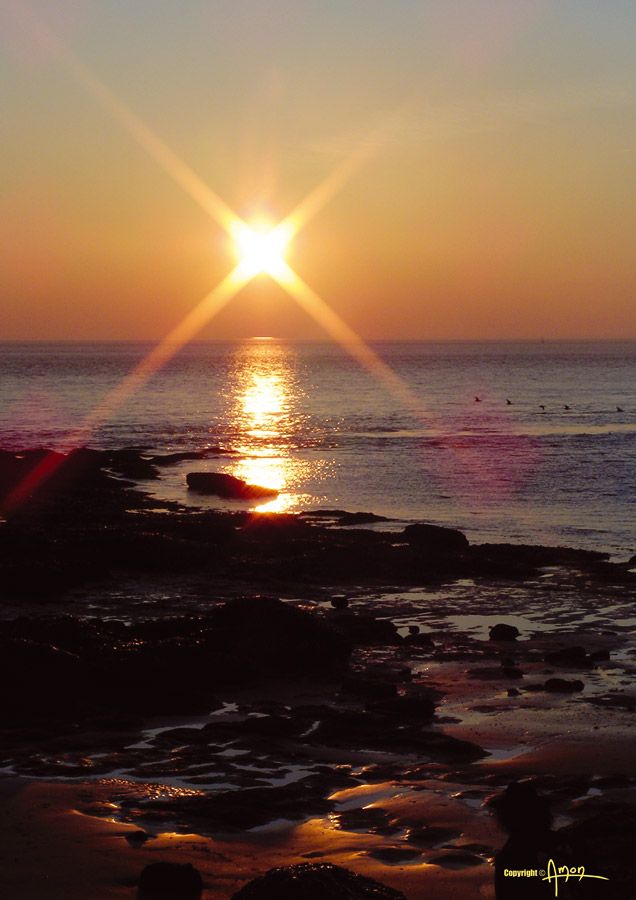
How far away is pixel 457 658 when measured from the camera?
16016 mm

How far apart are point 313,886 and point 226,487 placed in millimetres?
31793


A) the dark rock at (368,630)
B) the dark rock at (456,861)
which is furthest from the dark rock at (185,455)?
the dark rock at (456,861)

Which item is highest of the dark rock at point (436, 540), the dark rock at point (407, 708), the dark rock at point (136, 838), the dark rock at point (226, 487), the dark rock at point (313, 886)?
the dark rock at point (226, 487)

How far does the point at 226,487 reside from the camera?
38406mm

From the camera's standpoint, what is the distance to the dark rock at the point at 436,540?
25.6m

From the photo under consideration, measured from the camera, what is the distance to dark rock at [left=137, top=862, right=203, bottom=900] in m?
7.97

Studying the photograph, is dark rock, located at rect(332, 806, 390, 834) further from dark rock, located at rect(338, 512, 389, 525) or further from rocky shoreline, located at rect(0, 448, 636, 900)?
dark rock, located at rect(338, 512, 389, 525)

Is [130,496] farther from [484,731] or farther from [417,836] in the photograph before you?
[417,836]

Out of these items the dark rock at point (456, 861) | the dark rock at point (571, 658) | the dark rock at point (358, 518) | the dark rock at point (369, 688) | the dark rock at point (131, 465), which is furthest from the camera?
the dark rock at point (131, 465)

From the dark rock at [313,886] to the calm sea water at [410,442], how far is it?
20289 mm

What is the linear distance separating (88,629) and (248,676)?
8.40 ft

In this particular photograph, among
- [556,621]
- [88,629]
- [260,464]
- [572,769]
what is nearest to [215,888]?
[572,769]

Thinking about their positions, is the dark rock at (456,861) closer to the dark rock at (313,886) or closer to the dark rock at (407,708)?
the dark rock at (313,886)
